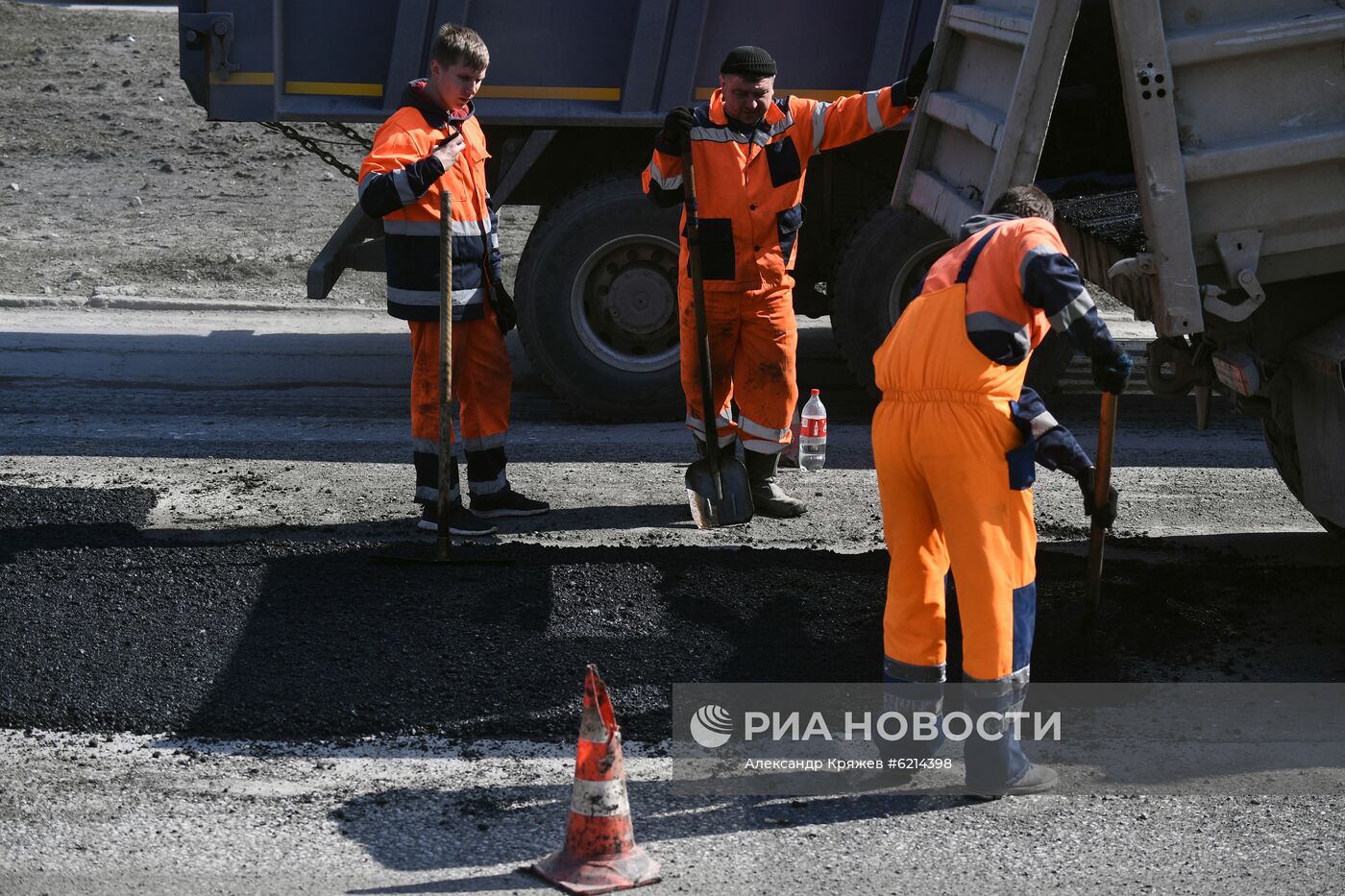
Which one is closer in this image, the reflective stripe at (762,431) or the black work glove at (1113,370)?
the black work glove at (1113,370)

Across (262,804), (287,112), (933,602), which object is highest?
(287,112)

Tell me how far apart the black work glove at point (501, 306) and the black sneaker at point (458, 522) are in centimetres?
76

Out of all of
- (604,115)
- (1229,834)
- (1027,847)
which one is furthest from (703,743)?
(604,115)

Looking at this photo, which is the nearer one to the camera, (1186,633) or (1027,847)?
(1027,847)

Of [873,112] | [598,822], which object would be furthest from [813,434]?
[598,822]

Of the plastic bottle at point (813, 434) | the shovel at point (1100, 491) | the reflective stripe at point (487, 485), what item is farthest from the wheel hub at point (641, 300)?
the shovel at point (1100, 491)

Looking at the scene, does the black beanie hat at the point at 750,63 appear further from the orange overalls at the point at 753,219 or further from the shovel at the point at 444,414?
the shovel at the point at 444,414

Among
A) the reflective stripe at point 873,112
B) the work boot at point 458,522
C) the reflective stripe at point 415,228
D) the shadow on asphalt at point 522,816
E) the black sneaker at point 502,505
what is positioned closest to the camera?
the shadow on asphalt at point 522,816

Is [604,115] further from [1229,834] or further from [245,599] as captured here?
[1229,834]

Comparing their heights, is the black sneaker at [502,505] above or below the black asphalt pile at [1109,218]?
below

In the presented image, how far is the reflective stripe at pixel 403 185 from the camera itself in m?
6.21

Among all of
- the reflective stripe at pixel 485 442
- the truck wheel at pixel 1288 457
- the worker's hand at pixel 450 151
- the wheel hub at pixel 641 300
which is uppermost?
the worker's hand at pixel 450 151

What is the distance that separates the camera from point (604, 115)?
26.8 feet

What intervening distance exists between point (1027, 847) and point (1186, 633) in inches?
Answer: 67.5
